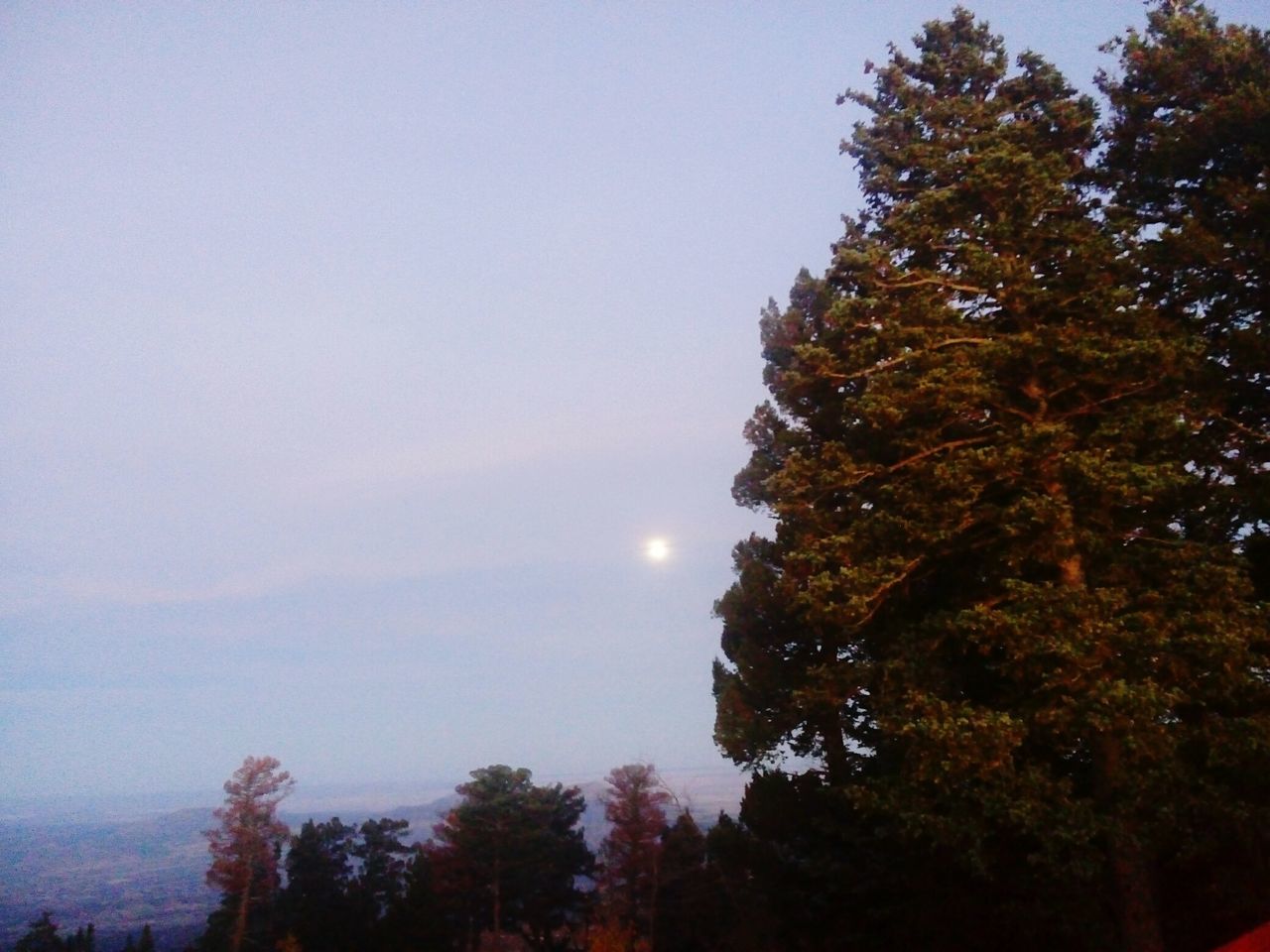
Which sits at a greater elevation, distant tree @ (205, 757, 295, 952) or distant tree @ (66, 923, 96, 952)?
distant tree @ (205, 757, 295, 952)

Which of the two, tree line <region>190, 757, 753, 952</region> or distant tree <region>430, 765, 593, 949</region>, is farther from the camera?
distant tree <region>430, 765, 593, 949</region>

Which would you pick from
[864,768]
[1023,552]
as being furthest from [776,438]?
[864,768]

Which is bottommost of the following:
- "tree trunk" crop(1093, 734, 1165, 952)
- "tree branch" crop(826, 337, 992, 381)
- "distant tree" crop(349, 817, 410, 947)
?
"tree trunk" crop(1093, 734, 1165, 952)

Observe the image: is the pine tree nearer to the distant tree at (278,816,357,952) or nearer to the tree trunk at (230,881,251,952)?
the tree trunk at (230,881,251,952)

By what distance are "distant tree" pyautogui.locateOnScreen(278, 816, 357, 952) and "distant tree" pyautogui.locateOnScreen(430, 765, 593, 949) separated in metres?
6.15

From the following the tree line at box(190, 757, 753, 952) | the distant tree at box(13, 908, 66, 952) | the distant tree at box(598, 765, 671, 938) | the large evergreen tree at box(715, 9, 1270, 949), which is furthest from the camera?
the distant tree at box(13, 908, 66, 952)

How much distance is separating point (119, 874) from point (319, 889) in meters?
110

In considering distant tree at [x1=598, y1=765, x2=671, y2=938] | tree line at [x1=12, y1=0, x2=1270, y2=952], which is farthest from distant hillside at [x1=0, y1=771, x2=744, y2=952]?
tree line at [x1=12, y1=0, x2=1270, y2=952]

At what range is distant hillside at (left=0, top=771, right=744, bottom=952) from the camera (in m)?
88.2

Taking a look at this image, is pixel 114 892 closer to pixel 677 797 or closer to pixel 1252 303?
pixel 677 797

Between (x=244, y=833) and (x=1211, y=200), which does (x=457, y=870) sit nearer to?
(x=244, y=833)

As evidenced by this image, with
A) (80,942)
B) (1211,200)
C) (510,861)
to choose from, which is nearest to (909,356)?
(1211,200)

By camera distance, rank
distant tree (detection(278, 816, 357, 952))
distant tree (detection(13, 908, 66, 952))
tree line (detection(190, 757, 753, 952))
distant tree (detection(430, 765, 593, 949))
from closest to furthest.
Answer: tree line (detection(190, 757, 753, 952)) < distant tree (detection(430, 765, 593, 949)) < distant tree (detection(278, 816, 357, 952)) < distant tree (detection(13, 908, 66, 952))

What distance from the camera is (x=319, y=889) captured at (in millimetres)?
45688
